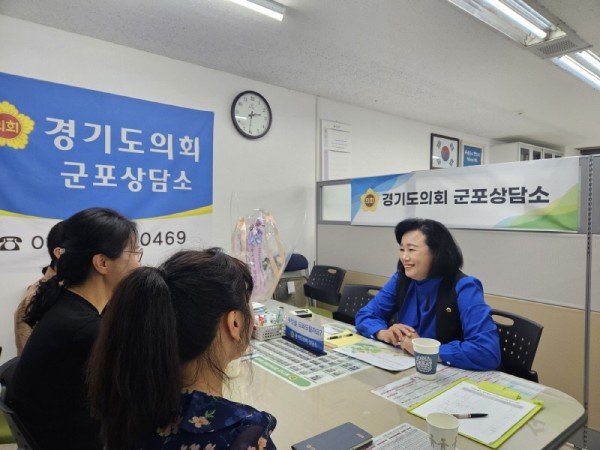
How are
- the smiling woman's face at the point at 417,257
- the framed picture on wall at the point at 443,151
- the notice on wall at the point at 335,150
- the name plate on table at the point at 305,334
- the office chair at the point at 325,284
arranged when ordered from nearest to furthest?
the name plate on table at the point at 305,334
the smiling woman's face at the point at 417,257
the office chair at the point at 325,284
the notice on wall at the point at 335,150
the framed picture on wall at the point at 443,151

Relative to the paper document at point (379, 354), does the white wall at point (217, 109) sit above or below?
above

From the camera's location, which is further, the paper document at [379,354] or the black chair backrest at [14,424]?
the paper document at [379,354]

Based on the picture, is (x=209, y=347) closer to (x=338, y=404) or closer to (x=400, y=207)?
(x=338, y=404)

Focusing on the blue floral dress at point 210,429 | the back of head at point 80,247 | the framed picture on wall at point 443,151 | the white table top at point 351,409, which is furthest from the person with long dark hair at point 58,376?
the framed picture on wall at point 443,151

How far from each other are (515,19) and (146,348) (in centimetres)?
260

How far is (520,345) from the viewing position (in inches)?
60.5

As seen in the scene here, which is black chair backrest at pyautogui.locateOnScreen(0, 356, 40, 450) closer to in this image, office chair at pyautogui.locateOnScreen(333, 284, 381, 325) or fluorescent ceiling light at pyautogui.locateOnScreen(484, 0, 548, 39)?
office chair at pyautogui.locateOnScreen(333, 284, 381, 325)

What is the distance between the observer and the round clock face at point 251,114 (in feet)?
10.6

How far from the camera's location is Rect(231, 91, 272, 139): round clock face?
127 inches

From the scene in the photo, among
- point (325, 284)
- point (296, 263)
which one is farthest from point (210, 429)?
point (296, 263)

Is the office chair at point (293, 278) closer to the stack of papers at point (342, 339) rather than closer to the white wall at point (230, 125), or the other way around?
the white wall at point (230, 125)

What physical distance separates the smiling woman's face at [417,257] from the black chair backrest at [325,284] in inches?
56.3

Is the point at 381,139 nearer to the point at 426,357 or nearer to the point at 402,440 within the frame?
the point at 426,357

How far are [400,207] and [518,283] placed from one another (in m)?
A: 0.97
